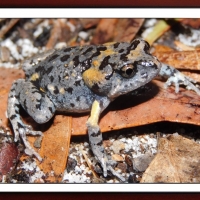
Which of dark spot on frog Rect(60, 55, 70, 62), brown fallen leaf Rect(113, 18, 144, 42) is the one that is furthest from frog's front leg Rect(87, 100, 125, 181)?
brown fallen leaf Rect(113, 18, 144, 42)

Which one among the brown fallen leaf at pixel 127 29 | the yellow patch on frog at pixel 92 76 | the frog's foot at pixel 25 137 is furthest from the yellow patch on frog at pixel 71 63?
the brown fallen leaf at pixel 127 29

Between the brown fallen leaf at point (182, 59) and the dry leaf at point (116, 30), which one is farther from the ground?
the dry leaf at point (116, 30)

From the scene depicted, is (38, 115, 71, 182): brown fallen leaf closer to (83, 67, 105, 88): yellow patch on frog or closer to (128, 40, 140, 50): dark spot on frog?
(83, 67, 105, 88): yellow patch on frog

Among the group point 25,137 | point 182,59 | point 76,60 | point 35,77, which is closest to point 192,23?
point 182,59

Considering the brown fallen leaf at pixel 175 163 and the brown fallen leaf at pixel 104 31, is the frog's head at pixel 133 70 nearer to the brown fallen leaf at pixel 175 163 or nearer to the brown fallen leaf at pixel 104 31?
the brown fallen leaf at pixel 175 163

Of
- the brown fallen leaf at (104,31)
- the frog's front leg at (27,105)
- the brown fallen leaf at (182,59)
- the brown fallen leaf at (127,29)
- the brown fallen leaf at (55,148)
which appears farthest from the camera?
the brown fallen leaf at (104,31)

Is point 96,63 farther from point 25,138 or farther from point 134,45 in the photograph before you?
point 25,138
